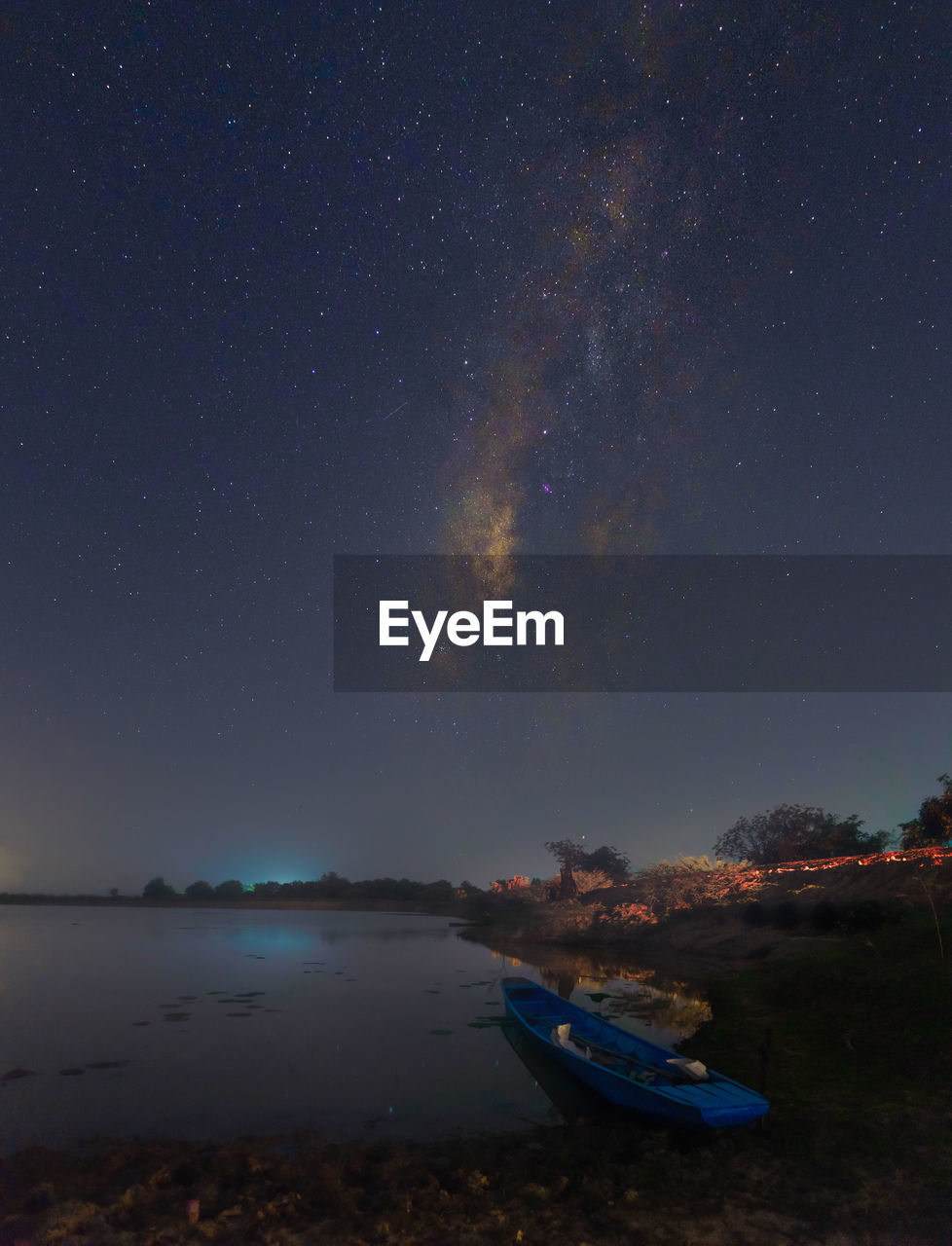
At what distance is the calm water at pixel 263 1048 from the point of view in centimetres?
1820

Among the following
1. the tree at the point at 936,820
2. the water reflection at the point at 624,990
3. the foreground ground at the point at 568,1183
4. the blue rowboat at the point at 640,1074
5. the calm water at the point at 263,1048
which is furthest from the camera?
the tree at the point at 936,820

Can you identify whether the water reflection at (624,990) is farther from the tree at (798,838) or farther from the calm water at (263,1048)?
the tree at (798,838)

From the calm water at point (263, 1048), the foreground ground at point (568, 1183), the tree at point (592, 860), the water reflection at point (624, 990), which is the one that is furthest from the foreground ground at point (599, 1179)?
the tree at point (592, 860)

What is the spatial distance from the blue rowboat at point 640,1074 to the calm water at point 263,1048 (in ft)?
4.75

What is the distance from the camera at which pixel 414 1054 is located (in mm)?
25297

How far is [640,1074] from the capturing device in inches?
733

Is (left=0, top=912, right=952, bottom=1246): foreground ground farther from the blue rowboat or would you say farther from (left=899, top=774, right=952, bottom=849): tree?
(left=899, top=774, right=952, bottom=849): tree

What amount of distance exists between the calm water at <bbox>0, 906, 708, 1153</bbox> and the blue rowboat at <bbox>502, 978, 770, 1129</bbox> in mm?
1448

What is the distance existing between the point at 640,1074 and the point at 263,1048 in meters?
15.5

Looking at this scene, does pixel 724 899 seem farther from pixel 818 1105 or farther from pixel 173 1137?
pixel 173 1137

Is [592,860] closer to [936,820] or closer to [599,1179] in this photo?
[936,820]

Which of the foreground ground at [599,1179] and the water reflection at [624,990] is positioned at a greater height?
the foreground ground at [599,1179]

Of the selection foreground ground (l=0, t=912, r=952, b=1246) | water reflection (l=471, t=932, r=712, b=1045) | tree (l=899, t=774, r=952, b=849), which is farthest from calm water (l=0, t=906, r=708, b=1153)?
tree (l=899, t=774, r=952, b=849)

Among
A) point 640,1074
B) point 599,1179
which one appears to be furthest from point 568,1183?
point 640,1074
